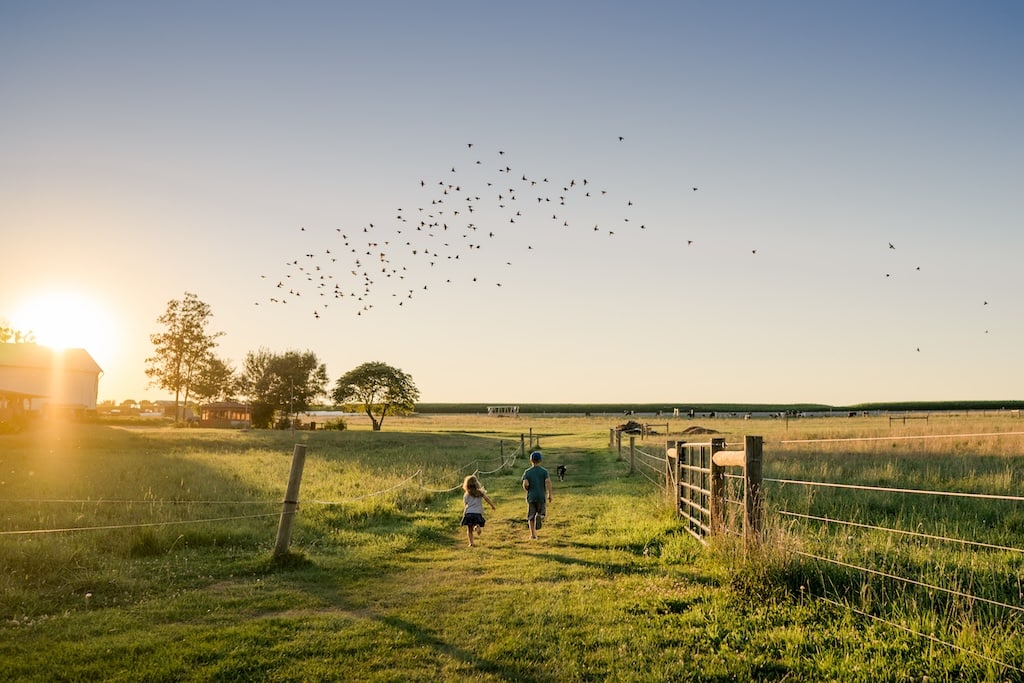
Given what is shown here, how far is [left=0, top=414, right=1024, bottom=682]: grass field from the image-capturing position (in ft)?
21.7

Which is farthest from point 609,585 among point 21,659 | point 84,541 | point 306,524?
point 84,541

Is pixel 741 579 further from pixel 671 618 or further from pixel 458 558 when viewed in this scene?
pixel 458 558

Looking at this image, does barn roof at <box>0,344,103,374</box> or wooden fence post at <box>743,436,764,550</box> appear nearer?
wooden fence post at <box>743,436,764,550</box>

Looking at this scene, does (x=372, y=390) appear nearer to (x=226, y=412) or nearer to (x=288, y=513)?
(x=226, y=412)

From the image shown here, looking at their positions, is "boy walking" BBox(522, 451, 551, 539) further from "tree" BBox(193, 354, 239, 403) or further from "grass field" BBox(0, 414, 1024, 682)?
"tree" BBox(193, 354, 239, 403)

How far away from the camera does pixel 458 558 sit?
12320 mm

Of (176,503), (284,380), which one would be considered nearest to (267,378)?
(284,380)

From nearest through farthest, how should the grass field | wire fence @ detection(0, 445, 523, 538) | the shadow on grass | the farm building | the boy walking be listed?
the shadow on grass, the grass field, wire fence @ detection(0, 445, 523, 538), the boy walking, the farm building

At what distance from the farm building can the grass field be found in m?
76.8

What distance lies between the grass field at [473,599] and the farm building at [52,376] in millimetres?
76813

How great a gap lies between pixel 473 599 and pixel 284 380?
10127 centimetres

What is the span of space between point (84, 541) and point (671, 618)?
10.3 m

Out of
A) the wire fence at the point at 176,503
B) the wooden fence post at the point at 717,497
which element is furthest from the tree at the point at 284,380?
the wooden fence post at the point at 717,497

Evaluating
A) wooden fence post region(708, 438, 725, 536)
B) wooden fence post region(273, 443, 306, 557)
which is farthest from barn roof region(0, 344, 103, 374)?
wooden fence post region(708, 438, 725, 536)
